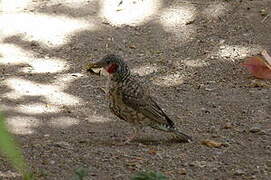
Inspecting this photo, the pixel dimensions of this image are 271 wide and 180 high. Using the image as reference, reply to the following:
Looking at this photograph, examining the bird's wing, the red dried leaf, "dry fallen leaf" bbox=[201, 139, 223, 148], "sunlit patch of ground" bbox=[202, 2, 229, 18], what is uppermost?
the bird's wing

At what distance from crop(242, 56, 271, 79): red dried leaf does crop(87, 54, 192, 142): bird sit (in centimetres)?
214

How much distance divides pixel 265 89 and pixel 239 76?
1.77 ft

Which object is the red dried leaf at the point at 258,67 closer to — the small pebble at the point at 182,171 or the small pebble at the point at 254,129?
the small pebble at the point at 254,129

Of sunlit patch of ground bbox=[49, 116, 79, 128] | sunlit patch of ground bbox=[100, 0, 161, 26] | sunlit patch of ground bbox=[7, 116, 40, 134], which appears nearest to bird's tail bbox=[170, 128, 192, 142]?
sunlit patch of ground bbox=[49, 116, 79, 128]

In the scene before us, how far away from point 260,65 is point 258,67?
3.9 inches

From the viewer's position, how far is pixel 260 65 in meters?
6.79

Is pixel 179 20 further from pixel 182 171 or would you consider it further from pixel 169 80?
pixel 182 171

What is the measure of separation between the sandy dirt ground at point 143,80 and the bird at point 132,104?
0.57ft

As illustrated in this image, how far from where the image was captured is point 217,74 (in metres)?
6.85

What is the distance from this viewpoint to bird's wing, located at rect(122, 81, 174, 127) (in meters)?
4.77

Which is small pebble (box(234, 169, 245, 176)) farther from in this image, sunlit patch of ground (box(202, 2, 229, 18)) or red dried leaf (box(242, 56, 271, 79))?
sunlit patch of ground (box(202, 2, 229, 18))

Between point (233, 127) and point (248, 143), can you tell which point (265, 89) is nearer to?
point (233, 127)

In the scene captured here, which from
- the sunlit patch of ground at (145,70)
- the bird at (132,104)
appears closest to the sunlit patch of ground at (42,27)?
the sunlit patch of ground at (145,70)

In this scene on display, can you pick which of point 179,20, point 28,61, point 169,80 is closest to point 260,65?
point 169,80
